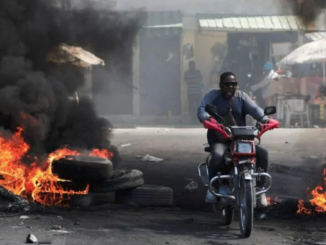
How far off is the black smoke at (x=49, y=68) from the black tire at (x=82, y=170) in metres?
1.77

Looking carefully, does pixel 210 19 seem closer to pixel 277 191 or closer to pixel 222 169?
pixel 277 191

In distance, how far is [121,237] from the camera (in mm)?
5734

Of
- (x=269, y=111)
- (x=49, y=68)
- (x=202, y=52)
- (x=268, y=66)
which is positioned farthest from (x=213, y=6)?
(x=269, y=111)

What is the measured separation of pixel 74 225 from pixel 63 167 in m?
1.81

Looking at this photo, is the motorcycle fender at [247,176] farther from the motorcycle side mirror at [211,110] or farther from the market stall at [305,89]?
the market stall at [305,89]

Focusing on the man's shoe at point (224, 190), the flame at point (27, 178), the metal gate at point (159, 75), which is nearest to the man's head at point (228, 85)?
the man's shoe at point (224, 190)

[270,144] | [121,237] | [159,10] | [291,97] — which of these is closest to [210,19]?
[159,10]

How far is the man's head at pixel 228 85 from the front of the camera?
6.63m

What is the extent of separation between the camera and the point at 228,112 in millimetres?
6691

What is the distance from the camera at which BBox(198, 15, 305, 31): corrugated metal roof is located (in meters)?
28.9

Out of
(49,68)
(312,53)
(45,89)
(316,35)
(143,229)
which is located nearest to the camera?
(143,229)

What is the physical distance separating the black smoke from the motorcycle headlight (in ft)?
15.1

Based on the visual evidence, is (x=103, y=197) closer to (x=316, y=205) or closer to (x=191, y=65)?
(x=316, y=205)

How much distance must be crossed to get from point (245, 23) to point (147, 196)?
22573 mm
